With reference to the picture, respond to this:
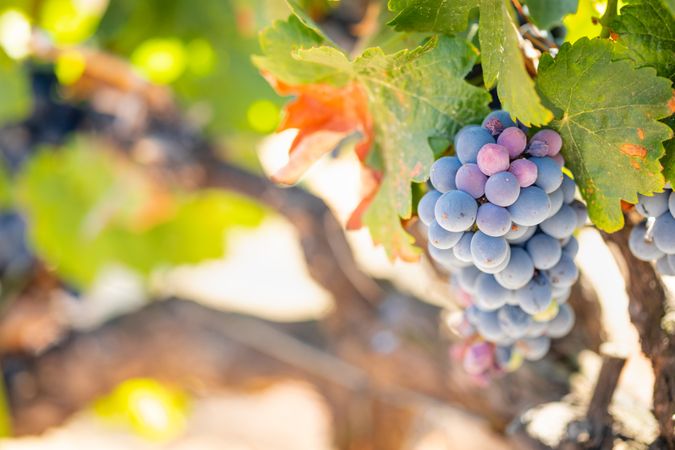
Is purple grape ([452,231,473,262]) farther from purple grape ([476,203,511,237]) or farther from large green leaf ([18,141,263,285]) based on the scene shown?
large green leaf ([18,141,263,285])

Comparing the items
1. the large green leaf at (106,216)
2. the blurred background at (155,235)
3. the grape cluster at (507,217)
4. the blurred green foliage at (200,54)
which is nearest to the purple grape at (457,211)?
the grape cluster at (507,217)

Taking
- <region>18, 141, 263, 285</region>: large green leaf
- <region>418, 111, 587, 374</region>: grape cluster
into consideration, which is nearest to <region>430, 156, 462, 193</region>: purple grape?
<region>418, 111, 587, 374</region>: grape cluster

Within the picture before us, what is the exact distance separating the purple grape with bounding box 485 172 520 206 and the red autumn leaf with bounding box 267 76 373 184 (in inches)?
5.6

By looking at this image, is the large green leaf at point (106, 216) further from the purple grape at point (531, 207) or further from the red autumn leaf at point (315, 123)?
the purple grape at point (531, 207)

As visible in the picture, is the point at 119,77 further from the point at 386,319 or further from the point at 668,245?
the point at 668,245

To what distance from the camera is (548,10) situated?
0.46m

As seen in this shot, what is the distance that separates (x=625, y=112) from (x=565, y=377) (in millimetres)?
440

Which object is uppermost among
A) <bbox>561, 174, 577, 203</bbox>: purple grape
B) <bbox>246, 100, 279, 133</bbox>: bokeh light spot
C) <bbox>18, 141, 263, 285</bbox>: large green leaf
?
<bbox>561, 174, 577, 203</bbox>: purple grape

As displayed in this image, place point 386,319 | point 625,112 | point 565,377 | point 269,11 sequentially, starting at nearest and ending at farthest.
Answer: point 625,112 < point 565,377 < point 269,11 < point 386,319

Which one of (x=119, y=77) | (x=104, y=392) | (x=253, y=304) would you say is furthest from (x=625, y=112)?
(x=253, y=304)

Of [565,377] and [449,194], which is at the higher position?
[449,194]

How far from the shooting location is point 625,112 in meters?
0.39

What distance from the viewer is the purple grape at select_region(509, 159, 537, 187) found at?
0.39 m

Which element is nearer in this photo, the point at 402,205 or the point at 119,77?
the point at 402,205
